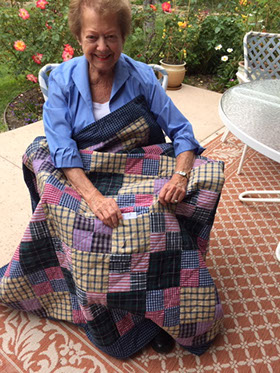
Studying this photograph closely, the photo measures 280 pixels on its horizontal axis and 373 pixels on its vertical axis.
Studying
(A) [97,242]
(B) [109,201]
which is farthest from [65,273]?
(B) [109,201]

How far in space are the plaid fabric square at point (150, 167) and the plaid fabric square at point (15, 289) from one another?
0.72m

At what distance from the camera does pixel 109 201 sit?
4.30ft

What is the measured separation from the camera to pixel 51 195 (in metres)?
1.28

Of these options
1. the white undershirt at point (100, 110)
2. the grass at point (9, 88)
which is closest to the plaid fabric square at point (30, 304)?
the white undershirt at point (100, 110)

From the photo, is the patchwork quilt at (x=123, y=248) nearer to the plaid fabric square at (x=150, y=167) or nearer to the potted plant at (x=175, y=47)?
the plaid fabric square at (x=150, y=167)

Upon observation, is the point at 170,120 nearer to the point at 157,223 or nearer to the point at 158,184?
the point at 158,184

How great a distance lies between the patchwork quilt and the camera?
1.25 metres

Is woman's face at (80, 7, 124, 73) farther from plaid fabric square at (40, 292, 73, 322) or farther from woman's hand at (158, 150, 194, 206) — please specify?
plaid fabric square at (40, 292, 73, 322)

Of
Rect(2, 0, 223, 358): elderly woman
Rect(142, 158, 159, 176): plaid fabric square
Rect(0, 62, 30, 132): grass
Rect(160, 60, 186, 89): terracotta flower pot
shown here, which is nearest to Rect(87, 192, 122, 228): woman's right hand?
Rect(2, 0, 223, 358): elderly woman

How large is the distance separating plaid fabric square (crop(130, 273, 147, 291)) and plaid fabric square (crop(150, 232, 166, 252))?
114 mm

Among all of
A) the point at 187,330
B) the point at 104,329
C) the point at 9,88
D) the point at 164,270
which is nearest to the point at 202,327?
the point at 187,330

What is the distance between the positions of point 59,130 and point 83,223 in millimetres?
430

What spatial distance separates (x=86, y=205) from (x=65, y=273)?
32 cm

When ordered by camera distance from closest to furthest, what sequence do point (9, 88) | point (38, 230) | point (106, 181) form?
point (38, 230) < point (106, 181) < point (9, 88)
